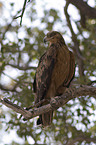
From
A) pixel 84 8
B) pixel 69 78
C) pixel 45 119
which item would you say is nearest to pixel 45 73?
pixel 69 78

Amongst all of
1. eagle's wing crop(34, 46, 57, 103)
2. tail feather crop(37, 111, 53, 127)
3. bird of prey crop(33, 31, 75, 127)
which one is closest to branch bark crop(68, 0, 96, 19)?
bird of prey crop(33, 31, 75, 127)

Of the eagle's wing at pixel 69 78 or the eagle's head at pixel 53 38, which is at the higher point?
the eagle's head at pixel 53 38

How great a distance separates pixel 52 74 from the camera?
5172mm

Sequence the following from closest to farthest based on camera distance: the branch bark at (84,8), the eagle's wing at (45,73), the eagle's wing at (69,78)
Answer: the eagle's wing at (45,73), the eagle's wing at (69,78), the branch bark at (84,8)

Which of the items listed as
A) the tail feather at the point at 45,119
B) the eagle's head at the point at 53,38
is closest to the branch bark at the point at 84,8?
the eagle's head at the point at 53,38

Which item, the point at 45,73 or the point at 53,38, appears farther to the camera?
the point at 53,38

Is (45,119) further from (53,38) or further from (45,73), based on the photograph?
(53,38)

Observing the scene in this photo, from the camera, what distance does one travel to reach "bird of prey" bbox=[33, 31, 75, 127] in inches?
203

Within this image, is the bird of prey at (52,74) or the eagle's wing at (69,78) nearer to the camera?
the bird of prey at (52,74)

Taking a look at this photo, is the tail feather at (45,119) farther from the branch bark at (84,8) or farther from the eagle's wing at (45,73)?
the branch bark at (84,8)

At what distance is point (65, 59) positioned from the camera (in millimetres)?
5211

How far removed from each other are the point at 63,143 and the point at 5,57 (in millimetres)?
3134

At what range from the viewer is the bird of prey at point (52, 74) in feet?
16.9

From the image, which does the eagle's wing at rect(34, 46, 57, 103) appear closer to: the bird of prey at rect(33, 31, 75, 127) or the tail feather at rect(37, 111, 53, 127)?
the bird of prey at rect(33, 31, 75, 127)
